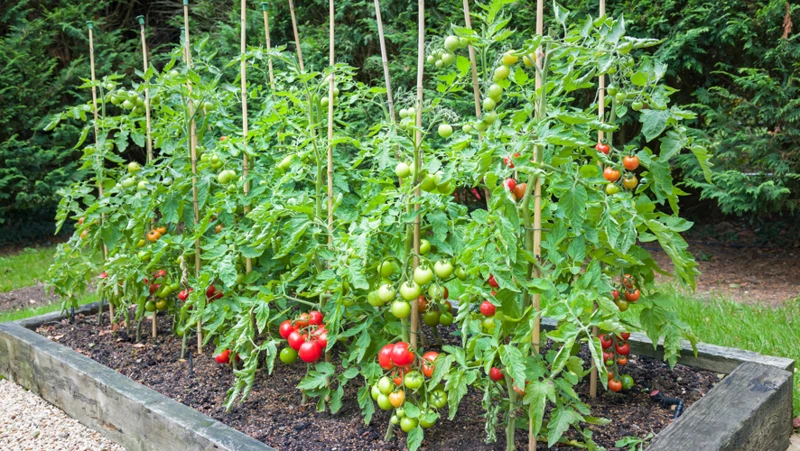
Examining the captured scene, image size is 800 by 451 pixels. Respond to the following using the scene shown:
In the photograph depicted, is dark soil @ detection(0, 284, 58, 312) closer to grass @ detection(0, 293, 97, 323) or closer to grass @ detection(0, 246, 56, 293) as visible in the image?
grass @ detection(0, 246, 56, 293)

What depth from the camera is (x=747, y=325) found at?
3.25 metres

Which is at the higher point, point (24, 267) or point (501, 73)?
point (501, 73)

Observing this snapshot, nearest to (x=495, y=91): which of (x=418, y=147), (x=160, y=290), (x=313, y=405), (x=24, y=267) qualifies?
(x=418, y=147)

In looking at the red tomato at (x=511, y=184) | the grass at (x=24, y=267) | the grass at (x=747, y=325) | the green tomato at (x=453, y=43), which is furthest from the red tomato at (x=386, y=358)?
the grass at (x=24, y=267)

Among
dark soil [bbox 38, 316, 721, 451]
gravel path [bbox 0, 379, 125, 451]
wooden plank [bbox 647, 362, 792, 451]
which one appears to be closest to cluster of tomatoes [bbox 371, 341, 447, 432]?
dark soil [bbox 38, 316, 721, 451]

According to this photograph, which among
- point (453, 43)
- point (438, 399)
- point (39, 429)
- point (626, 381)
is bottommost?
point (39, 429)

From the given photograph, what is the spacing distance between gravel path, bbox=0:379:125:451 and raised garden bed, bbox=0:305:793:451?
4cm

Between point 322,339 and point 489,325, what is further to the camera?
point 322,339

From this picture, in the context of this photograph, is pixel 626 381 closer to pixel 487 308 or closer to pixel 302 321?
pixel 487 308

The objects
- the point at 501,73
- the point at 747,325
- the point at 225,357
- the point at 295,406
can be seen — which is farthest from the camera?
the point at 747,325

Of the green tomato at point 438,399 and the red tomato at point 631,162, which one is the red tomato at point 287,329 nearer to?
the green tomato at point 438,399

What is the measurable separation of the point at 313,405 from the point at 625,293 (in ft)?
3.98

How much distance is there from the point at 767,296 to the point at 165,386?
Answer: 164 inches

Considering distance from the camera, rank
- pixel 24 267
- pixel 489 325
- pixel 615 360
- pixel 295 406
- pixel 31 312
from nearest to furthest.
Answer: pixel 489 325 → pixel 615 360 → pixel 295 406 → pixel 31 312 → pixel 24 267
